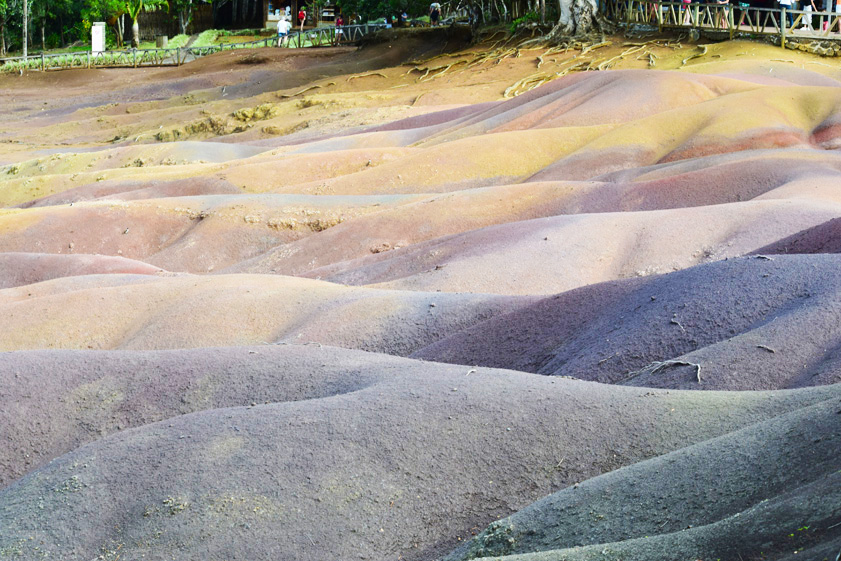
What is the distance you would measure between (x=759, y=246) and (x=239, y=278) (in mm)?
4348

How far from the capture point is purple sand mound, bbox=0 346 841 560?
3.66 meters

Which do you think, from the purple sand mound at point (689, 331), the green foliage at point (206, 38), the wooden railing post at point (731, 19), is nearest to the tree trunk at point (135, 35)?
the green foliage at point (206, 38)

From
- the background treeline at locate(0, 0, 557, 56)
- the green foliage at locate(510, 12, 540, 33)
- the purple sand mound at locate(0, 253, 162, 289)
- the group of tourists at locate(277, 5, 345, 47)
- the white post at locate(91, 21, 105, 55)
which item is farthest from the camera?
the background treeline at locate(0, 0, 557, 56)

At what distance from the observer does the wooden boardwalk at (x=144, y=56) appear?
38.7m

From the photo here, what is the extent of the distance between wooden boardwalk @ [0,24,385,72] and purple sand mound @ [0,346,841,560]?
35543 millimetres

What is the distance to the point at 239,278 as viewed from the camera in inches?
349

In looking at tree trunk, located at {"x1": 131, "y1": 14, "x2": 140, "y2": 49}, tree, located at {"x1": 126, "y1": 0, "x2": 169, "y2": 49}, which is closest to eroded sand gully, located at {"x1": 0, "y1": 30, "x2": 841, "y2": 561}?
tree, located at {"x1": 126, "y1": 0, "x2": 169, "y2": 49}

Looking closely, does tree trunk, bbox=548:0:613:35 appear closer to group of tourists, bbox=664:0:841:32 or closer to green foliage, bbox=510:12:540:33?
group of tourists, bbox=664:0:841:32

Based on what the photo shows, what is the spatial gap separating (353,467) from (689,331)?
2482mm

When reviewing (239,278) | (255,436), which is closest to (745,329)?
(255,436)

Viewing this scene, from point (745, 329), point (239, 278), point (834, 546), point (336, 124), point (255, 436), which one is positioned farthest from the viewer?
point (336, 124)

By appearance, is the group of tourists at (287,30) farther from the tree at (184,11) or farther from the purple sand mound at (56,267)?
the purple sand mound at (56,267)

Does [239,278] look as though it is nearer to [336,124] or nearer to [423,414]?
[423,414]

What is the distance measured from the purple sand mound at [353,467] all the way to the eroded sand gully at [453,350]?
12 mm
